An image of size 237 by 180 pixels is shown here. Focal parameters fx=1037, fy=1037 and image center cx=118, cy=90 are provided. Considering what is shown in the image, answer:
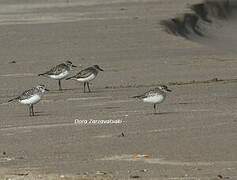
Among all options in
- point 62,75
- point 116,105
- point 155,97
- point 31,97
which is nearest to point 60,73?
point 62,75

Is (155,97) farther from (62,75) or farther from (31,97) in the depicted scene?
(62,75)

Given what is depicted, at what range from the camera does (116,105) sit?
16.1m

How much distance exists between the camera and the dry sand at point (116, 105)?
35.9 ft

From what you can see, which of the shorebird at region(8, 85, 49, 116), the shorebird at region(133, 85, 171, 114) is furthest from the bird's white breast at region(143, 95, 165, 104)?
the shorebird at region(8, 85, 49, 116)

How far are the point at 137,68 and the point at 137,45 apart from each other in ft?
11.3

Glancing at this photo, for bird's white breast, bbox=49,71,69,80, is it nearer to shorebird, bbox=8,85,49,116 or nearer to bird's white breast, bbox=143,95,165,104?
shorebird, bbox=8,85,49,116

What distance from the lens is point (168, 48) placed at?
2400 centimetres

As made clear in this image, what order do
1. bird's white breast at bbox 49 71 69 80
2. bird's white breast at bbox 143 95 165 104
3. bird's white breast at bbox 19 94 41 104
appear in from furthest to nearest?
bird's white breast at bbox 49 71 69 80 < bird's white breast at bbox 19 94 41 104 < bird's white breast at bbox 143 95 165 104

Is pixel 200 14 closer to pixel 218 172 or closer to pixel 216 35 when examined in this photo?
pixel 216 35

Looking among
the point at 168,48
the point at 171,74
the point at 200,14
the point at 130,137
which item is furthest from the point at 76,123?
the point at 200,14

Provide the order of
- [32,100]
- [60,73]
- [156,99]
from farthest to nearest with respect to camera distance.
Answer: [60,73], [32,100], [156,99]

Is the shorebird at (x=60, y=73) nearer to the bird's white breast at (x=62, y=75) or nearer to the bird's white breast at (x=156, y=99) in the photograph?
the bird's white breast at (x=62, y=75)

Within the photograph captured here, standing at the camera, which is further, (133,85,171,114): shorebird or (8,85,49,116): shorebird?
(8,85,49,116): shorebird

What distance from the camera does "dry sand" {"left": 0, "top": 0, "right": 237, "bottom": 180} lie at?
1095cm
